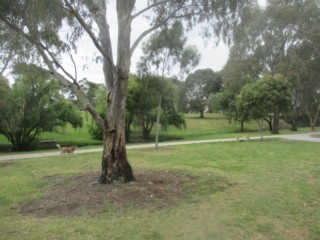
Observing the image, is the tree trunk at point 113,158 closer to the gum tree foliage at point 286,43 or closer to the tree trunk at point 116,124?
the tree trunk at point 116,124

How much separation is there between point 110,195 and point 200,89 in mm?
50190

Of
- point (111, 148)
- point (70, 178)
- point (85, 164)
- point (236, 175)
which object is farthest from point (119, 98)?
point (85, 164)

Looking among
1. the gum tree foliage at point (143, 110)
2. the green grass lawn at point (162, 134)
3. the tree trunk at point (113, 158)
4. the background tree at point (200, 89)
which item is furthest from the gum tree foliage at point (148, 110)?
the background tree at point (200, 89)

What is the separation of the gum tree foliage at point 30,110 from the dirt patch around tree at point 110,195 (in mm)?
13546

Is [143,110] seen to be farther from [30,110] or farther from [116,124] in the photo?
[116,124]

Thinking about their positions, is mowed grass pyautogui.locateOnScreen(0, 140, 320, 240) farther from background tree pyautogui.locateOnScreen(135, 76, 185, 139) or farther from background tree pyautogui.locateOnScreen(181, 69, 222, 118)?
background tree pyautogui.locateOnScreen(181, 69, 222, 118)

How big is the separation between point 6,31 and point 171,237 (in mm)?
6758

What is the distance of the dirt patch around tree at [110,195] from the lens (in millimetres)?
6363

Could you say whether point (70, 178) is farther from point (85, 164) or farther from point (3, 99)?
point (3, 99)

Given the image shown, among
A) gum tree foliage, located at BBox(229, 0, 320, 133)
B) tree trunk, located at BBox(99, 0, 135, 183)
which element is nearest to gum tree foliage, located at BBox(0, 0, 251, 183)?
tree trunk, located at BBox(99, 0, 135, 183)

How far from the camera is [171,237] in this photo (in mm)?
4902

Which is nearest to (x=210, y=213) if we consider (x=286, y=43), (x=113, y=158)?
(x=113, y=158)

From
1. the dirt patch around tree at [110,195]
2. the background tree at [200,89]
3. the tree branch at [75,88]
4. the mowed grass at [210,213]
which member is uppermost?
the background tree at [200,89]

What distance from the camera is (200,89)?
56062 millimetres
